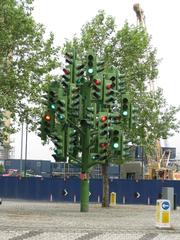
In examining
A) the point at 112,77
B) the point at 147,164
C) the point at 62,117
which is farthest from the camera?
the point at 147,164

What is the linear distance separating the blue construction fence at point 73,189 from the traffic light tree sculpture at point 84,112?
17990mm

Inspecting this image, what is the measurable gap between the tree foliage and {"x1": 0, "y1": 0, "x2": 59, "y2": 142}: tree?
6460 millimetres

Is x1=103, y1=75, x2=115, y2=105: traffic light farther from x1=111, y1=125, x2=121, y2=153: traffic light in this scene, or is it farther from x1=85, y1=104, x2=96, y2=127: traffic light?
x1=111, y1=125, x2=121, y2=153: traffic light

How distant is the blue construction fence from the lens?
1753 inches

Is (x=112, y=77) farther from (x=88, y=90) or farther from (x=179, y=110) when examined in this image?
(x=179, y=110)

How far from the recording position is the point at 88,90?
27156 mm

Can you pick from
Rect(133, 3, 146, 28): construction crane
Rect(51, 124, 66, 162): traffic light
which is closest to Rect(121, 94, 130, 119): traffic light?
Rect(51, 124, 66, 162): traffic light

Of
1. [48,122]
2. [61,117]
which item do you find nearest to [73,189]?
[48,122]

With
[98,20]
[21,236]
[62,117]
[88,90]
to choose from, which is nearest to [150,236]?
[21,236]

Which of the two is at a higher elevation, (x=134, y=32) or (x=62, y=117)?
(x=134, y=32)

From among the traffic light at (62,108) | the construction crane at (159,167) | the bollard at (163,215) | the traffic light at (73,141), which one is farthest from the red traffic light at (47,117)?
the construction crane at (159,167)

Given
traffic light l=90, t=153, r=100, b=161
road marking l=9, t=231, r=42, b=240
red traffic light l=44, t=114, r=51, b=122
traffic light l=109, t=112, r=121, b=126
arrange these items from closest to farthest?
road marking l=9, t=231, r=42, b=240 < red traffic light l=44, t=114, r=51, b=122 < traffic light l=109, t=112, r=121, b=126 < traffic light l=90, t=153, r=100, b=161

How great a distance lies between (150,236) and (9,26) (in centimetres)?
1407

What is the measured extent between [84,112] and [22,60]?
13.9 ft
